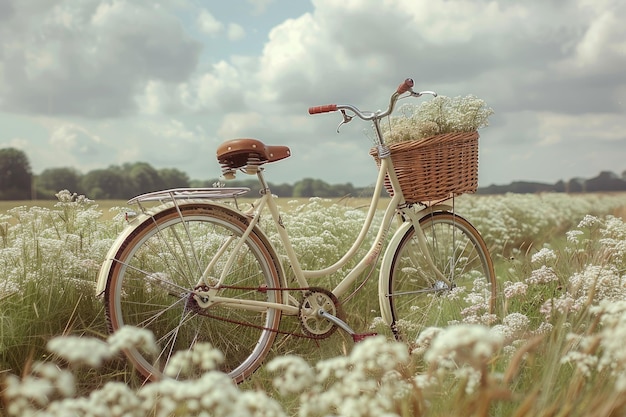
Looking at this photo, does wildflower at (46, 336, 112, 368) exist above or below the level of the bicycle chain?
above

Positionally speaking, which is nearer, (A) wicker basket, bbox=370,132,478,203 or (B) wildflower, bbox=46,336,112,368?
(B) wildflower, bbox=46,336,112,368

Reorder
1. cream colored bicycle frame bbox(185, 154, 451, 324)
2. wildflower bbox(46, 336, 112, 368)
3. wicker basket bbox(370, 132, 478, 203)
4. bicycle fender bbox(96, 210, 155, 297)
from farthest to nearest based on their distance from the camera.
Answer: wicker basket bbox(370, 132, 478, 203)
cream colored bicycle frame bbox(185, 154, 451, 324)
bicycle fender bbox(96, 210, 155, 297)
wildflower bbox(46, 336, 112, 368)

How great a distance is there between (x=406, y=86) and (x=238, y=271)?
1522mm

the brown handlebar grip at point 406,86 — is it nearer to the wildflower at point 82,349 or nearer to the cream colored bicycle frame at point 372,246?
the cream colored bicycle frame at point 372,246

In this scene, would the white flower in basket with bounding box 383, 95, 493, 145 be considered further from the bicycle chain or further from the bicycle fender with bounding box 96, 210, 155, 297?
the bicycle fender with bounding box 96, 210, 155, 297

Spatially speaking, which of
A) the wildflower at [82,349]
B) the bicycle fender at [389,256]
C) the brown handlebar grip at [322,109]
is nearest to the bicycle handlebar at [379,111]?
the brown handlebar grip at [322,109]

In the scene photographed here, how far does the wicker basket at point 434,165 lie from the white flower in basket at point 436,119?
3.7 inches

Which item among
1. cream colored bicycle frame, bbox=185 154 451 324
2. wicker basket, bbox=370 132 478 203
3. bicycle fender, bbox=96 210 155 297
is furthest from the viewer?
wicker basket, bbox=370 132 478 203

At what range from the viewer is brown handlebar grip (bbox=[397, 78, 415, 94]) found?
12.8 feet

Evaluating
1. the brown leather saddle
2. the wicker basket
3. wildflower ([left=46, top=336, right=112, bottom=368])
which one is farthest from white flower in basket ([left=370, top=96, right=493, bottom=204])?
wildflower ([left=46, top=336, right=112, bottom=368])

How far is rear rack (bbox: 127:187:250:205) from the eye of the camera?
329 cm

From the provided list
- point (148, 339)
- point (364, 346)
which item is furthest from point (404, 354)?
point (148, 339)

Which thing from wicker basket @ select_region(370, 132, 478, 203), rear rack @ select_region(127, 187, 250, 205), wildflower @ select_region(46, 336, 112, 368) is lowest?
wildflower @ select_region(46, 336, 112, 368)

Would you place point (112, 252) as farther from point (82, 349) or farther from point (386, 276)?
point (82, 349)
